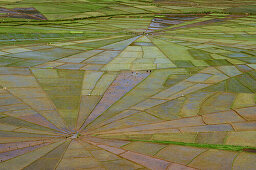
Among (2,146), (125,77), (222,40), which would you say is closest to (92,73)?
(125,77)

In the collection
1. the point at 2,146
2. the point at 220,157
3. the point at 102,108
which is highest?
the point at 102,108

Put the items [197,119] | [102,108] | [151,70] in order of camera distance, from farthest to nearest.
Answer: [151,70]
[102,108]
[197,119]

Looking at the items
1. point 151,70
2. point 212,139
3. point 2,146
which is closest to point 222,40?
point 151,70

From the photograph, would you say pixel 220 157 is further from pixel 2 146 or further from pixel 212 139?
pixel 2 146

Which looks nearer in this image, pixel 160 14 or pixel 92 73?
pixel 92 73

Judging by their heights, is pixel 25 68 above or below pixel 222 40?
below

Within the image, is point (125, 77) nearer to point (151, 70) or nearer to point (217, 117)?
point (151, 70)

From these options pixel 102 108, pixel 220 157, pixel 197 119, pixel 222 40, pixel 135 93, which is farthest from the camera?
pixel 222 40
